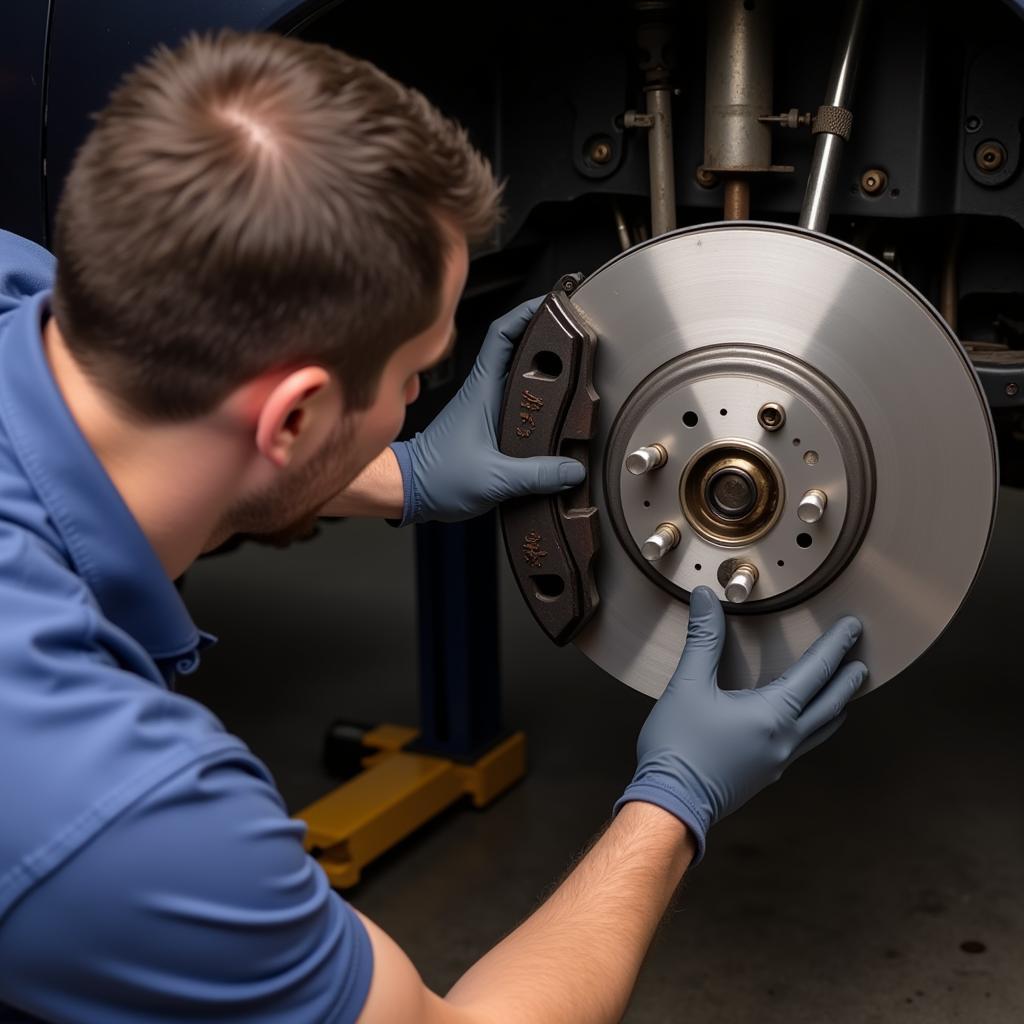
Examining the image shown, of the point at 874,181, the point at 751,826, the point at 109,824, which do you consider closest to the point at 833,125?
the point at 874,181

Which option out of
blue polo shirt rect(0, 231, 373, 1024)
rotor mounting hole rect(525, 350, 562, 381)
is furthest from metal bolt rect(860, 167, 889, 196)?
blue polo shirt rect(0, 231, 373, 1024)

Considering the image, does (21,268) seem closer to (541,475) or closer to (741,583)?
(541,475)

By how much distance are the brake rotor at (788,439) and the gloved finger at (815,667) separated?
0.02 metres

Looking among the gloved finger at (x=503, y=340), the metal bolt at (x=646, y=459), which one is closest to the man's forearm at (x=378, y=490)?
the gloved finger at (x=503, y=340)

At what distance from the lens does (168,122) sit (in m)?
0.65

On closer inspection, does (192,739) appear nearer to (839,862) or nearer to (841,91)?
(841,91)

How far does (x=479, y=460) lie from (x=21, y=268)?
1.23 feet

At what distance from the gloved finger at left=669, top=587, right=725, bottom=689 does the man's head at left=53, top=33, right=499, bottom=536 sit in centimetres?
42

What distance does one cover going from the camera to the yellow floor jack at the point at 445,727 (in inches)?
72.7

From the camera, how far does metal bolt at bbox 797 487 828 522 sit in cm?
98

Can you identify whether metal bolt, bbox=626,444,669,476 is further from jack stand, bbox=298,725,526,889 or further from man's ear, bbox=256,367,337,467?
jack stand, bbox=298,725,526,889

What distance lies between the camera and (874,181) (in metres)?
1.15

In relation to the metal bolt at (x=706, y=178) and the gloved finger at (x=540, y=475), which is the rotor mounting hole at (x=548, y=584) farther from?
the metal bolt at (x=706, y=178)

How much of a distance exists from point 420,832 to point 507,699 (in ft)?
1.41
